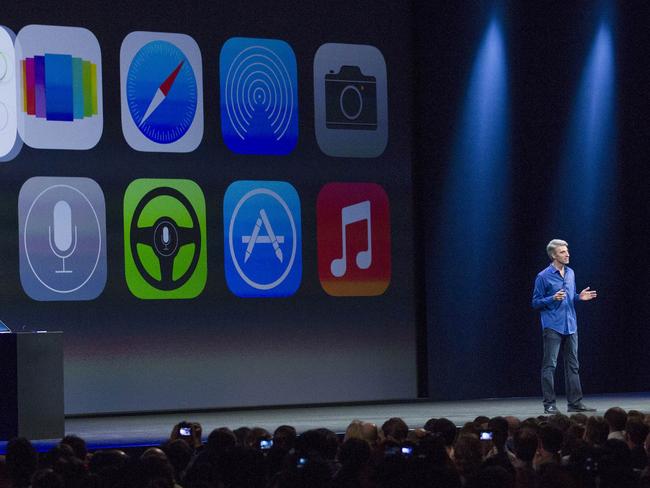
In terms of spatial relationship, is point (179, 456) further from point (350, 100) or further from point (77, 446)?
point (350, 100)

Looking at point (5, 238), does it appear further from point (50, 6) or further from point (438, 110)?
point (438, 110)

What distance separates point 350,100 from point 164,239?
6.35ft

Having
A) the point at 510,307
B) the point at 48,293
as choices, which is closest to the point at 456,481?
the point at 48,293

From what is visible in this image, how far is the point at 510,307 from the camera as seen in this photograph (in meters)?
10.5

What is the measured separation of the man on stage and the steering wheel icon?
260cm

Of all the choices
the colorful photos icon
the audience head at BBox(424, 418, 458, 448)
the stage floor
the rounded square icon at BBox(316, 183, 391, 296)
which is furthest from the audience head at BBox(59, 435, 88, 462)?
the rounded square icon at BBox(316, 183, 391, 296)

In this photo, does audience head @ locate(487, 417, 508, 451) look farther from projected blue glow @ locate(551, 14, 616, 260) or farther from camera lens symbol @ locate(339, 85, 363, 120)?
projected blue glow @ locate(551, 14, 616, 260)

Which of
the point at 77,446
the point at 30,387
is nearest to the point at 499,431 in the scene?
the point at 77,446

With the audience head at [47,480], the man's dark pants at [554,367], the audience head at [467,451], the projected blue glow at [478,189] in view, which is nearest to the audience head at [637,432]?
the audience head at [467,451]

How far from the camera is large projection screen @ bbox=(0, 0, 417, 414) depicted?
8.94 m

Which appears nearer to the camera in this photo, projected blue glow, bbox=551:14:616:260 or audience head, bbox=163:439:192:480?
audience head, bbox=163:439:192:480

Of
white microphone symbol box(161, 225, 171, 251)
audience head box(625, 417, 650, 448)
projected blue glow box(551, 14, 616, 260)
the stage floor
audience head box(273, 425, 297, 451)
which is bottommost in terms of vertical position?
the stage floor

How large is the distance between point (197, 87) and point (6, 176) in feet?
5.26

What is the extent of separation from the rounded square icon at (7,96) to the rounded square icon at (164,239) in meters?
0.92
